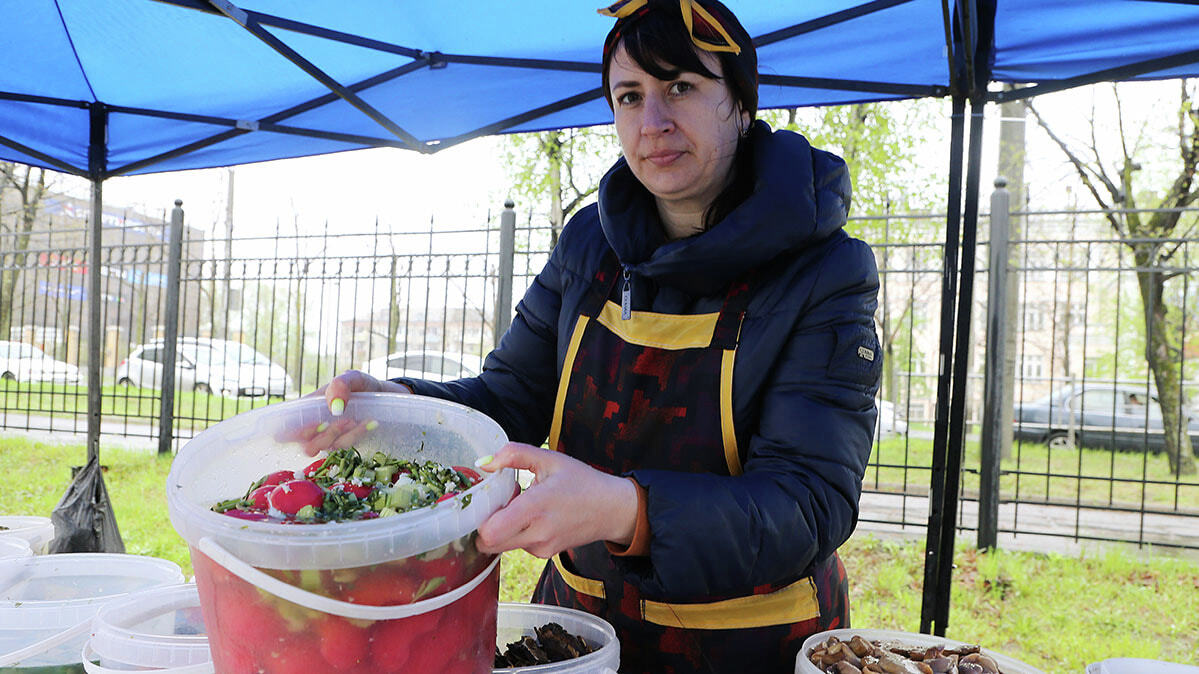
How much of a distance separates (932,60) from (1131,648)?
319cm

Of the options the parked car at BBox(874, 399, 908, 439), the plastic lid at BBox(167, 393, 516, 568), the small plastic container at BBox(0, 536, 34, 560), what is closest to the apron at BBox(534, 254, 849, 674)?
the plastic lid at BBox(167, 393, 516, 568)

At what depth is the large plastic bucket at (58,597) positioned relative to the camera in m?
1.23

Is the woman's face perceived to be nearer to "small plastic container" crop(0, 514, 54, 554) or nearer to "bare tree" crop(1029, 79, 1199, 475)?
"small plastic container" crop(0, 514, 54, 554)

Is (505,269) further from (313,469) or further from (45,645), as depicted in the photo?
(313,469)

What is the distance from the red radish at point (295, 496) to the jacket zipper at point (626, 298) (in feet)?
2.28

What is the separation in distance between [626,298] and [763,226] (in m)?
0.30

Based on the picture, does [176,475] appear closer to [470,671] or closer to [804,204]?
[470,671]

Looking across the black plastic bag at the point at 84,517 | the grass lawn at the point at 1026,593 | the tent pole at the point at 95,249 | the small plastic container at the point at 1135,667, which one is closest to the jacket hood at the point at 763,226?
the small plastic container at the point at 1135,667

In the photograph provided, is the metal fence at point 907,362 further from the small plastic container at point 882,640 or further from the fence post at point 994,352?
the small plastic container at point 882,640

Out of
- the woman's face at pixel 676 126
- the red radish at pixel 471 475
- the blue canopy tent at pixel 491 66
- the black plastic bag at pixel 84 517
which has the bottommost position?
the black plastic bag at pixel 84 517

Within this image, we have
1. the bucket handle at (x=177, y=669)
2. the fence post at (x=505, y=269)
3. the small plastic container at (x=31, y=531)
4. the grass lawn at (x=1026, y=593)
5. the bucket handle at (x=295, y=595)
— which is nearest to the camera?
the bucket handle at (x=295, y=595)

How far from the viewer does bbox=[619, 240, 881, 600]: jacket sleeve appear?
0.96 meters

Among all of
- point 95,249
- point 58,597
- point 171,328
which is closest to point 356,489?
point 58,597

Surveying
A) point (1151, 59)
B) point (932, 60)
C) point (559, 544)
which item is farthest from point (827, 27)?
point (559, 544)
